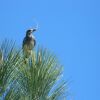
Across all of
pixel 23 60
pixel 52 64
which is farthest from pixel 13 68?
pixel 52 64

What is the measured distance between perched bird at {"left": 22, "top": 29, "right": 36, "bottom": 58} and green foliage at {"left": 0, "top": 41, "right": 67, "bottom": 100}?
0.28 feet

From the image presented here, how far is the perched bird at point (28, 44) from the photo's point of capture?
15.7 ft

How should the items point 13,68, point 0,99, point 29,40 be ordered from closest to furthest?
point 0,99 → point 13,68 → point 29,40

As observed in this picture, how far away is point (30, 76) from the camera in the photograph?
4602 millimetres

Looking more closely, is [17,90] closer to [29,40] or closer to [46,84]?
[46,84]

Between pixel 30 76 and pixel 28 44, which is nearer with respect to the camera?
pixel 30 76

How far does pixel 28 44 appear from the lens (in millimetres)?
5977

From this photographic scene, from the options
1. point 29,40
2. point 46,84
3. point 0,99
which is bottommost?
point 0,99

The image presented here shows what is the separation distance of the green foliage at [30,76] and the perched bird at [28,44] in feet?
0.28

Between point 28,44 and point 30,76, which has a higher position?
point 28,44

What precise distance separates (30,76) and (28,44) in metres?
1.42

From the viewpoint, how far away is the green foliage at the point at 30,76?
172 inches

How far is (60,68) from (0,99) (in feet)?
2.61

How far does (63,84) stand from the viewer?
4.62 meters
